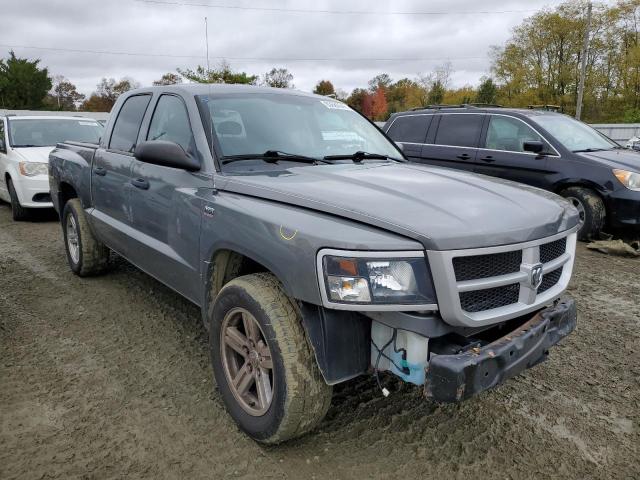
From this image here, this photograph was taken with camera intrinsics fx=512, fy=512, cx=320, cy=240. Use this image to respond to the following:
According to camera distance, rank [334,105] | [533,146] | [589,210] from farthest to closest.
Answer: [533,146], [589,210], [334,105]

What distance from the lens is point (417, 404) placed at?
2959 millimetres

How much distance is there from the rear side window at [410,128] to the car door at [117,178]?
17.4 ft

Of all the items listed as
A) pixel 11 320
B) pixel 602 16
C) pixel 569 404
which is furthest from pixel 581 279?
pixel 602 16

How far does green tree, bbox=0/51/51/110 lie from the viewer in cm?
5250

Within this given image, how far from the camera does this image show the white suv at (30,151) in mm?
7875

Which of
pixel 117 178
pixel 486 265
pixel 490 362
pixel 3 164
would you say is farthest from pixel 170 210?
pixel 3 164

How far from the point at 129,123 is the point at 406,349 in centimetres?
309

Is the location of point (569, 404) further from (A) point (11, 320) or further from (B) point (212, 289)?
(A) point (11, 320)

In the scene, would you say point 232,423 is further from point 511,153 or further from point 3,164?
point 3,164

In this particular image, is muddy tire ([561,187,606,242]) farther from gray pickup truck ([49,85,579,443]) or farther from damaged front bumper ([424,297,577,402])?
damaged front bumper ([424,297,577,402])

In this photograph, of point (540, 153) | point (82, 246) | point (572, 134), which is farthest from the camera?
point (572, 134)

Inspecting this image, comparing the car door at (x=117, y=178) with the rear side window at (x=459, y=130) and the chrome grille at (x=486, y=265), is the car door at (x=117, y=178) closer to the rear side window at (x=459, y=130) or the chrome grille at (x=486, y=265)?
the chrome grille at (x=486, y=265)

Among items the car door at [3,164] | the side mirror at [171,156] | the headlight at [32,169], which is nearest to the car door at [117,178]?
the side mirror at [171,156]

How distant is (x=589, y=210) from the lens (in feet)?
21.8
